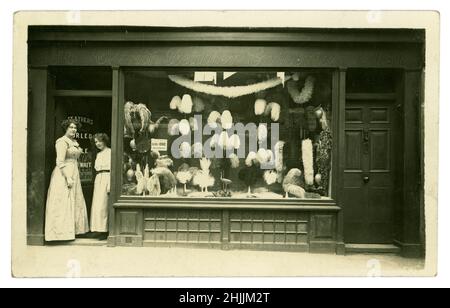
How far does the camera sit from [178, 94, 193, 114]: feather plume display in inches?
292

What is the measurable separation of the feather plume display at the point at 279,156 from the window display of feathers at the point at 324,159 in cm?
56

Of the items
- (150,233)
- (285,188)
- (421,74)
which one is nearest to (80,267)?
(150,233)

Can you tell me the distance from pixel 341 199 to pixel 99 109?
14.2 feet

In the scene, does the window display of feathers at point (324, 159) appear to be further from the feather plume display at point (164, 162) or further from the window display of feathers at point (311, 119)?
the feather plume display at point (164, 162)

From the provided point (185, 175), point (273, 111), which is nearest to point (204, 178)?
point (185, 175)

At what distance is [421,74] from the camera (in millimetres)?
7152

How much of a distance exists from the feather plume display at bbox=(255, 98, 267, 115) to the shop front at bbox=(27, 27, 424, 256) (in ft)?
0.05

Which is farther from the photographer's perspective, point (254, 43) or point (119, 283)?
point (254, 43)

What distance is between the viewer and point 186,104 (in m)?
7.43

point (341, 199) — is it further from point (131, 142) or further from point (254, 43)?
point (131, 142)

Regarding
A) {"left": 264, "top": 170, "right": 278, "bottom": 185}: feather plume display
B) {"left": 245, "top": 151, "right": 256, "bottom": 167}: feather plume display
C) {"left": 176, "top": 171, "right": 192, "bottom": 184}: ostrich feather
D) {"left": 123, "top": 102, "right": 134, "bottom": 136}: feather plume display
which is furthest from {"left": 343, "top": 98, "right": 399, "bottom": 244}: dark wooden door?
{"left": 123, "top": 102, "right": 134, "bottom": 136}: feather plume display

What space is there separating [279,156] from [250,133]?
1.91 feet

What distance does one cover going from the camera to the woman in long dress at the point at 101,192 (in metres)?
7.62

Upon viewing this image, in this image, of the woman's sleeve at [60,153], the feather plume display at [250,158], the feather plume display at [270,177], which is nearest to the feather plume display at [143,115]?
the woman's sleeve at [60,153]
